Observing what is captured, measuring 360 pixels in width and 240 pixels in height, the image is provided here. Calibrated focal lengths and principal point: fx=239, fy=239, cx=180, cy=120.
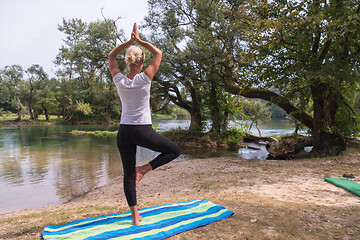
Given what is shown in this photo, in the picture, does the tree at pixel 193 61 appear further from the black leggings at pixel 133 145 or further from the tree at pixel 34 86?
the tree at pixel 34 86

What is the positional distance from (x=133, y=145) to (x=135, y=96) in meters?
0.65

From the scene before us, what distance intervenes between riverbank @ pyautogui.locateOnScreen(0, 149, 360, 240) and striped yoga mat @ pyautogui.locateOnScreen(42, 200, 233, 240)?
0.16 metres

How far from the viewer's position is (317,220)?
11.2 ft

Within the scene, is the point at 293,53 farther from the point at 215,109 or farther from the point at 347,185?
the point at 215,109

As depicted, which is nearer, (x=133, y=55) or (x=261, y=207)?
(x=133, y=55)

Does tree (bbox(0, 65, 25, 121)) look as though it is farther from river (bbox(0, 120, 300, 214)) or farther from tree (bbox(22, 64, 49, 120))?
river (bbox(0, 120, 300, 214))

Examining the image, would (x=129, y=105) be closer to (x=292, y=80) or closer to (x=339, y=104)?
(x=292, y=80)

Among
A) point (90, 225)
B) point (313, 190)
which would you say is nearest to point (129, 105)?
point (90, 225)

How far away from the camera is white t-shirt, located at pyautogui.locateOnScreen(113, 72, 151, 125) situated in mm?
3037

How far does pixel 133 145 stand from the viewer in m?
3.18

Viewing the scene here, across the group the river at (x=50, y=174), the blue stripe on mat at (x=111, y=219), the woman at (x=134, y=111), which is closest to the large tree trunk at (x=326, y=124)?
the river at (x=50, y=174)

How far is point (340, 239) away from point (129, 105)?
304 centimetres

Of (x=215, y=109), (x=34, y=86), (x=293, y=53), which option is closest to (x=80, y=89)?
(x=34, y=86)

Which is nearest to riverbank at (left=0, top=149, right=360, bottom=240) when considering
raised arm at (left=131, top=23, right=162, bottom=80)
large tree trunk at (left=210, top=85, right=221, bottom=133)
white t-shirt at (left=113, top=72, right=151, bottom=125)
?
white t-shirt at (left=113, top=72, right=151, bottom=125)
